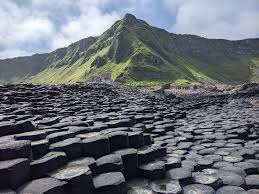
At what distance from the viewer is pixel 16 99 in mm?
18172

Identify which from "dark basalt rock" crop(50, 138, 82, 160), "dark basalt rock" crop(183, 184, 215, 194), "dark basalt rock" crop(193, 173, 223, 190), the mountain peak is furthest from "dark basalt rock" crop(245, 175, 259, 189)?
the mountain peak

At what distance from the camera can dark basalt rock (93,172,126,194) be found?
4.75m

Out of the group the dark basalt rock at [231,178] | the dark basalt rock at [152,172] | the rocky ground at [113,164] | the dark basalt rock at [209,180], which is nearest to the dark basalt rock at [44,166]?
the rocky ground at [113,164]

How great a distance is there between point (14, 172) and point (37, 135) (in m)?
1.93

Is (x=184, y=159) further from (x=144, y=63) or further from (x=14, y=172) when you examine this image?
(x=144, y=63)

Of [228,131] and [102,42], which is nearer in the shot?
[228,131]

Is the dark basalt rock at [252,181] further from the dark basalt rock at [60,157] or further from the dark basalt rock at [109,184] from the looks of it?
the dark basalt rock at [60,157]

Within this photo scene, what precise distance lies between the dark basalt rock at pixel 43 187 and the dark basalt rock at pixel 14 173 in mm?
133

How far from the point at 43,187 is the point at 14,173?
494 mm

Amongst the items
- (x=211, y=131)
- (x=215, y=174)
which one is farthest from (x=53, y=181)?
(x=211, y=131)

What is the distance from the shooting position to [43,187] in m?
4.23

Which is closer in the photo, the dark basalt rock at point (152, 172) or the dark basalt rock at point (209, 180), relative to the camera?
the dark basalt rock at point (209, 180)

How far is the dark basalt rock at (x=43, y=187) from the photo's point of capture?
13.6 ft

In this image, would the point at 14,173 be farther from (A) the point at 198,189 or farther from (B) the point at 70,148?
(A) the point at 198,189
